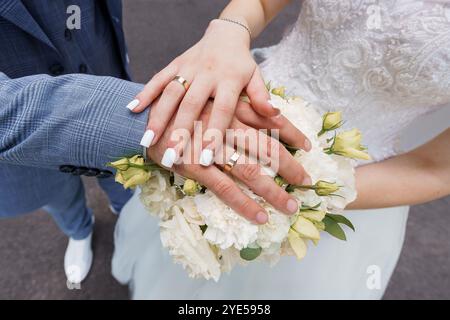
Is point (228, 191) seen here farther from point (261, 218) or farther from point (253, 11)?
point (253, 11)

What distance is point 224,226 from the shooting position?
42 cm

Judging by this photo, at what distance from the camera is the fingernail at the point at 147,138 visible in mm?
438

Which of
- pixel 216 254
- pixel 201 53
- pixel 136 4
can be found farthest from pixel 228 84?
Result: pixel 136 4

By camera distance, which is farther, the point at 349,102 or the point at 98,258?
the point at 98,258

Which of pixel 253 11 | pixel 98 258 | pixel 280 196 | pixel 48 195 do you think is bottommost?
pixel 98 258

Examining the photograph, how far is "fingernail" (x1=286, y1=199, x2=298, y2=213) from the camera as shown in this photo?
1.43 feet

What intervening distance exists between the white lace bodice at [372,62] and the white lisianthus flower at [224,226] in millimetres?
407

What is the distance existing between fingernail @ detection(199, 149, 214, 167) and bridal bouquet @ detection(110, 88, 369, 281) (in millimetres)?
27

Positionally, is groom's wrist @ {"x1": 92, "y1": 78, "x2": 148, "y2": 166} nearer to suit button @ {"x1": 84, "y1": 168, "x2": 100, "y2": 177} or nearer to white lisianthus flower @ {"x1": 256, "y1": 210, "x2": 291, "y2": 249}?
suit button @ {"x1": 84, "y1": 168, "x2": 100, "y2": 177}

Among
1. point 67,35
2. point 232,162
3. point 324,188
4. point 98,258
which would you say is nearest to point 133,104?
point 232,162

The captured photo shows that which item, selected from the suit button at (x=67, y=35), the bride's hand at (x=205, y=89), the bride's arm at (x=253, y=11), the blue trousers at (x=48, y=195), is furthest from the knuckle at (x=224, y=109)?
the blue trousers at (x=48, y=195)

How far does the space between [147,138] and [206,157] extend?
78 millimetres

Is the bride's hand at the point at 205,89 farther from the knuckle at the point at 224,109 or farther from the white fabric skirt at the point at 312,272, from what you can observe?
the white fabric skirt at the point at 312,272

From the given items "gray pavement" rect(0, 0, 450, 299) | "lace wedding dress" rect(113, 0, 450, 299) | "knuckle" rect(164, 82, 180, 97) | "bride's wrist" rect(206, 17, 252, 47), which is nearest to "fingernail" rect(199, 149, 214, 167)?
"knuckle" rect(164, 82, 180, 97)
